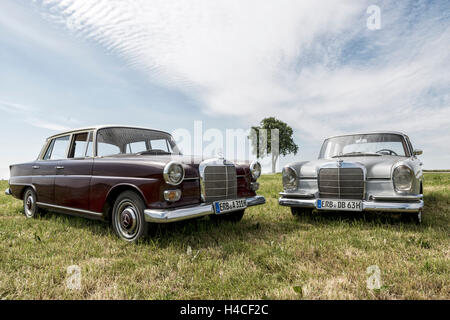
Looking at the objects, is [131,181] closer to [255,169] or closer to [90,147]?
[90,147]

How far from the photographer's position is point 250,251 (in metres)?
2.86

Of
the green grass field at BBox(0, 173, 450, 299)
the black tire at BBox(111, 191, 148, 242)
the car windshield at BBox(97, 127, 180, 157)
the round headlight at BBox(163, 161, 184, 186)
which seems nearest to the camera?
the green grass field at BBox(0, 173, 450, 299)

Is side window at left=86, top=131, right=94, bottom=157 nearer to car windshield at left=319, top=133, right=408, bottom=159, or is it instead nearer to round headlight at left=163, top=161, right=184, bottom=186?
round headlight at left=163, top=161, right=184, bottom=186

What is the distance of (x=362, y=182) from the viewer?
3977mm

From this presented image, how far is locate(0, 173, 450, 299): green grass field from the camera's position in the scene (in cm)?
206

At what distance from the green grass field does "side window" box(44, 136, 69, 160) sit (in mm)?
1269

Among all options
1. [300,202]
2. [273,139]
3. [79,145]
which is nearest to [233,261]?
[300,202]

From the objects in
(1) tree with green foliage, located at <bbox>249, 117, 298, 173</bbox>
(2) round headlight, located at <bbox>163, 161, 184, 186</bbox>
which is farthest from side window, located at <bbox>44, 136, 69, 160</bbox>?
(1) tree with green foliage, located at <bbox>249, 117, 298, 173</bbox>

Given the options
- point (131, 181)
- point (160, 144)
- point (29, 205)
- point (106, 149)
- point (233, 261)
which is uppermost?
point (160, 144)

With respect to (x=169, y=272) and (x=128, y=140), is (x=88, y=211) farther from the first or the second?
(x=169, y=272)

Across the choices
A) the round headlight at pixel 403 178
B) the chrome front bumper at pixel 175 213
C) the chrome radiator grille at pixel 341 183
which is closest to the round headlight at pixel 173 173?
the chrome front bumper at pixel 175 213

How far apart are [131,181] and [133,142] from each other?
1448 millimetres

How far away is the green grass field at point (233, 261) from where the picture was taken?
6.76 feet
